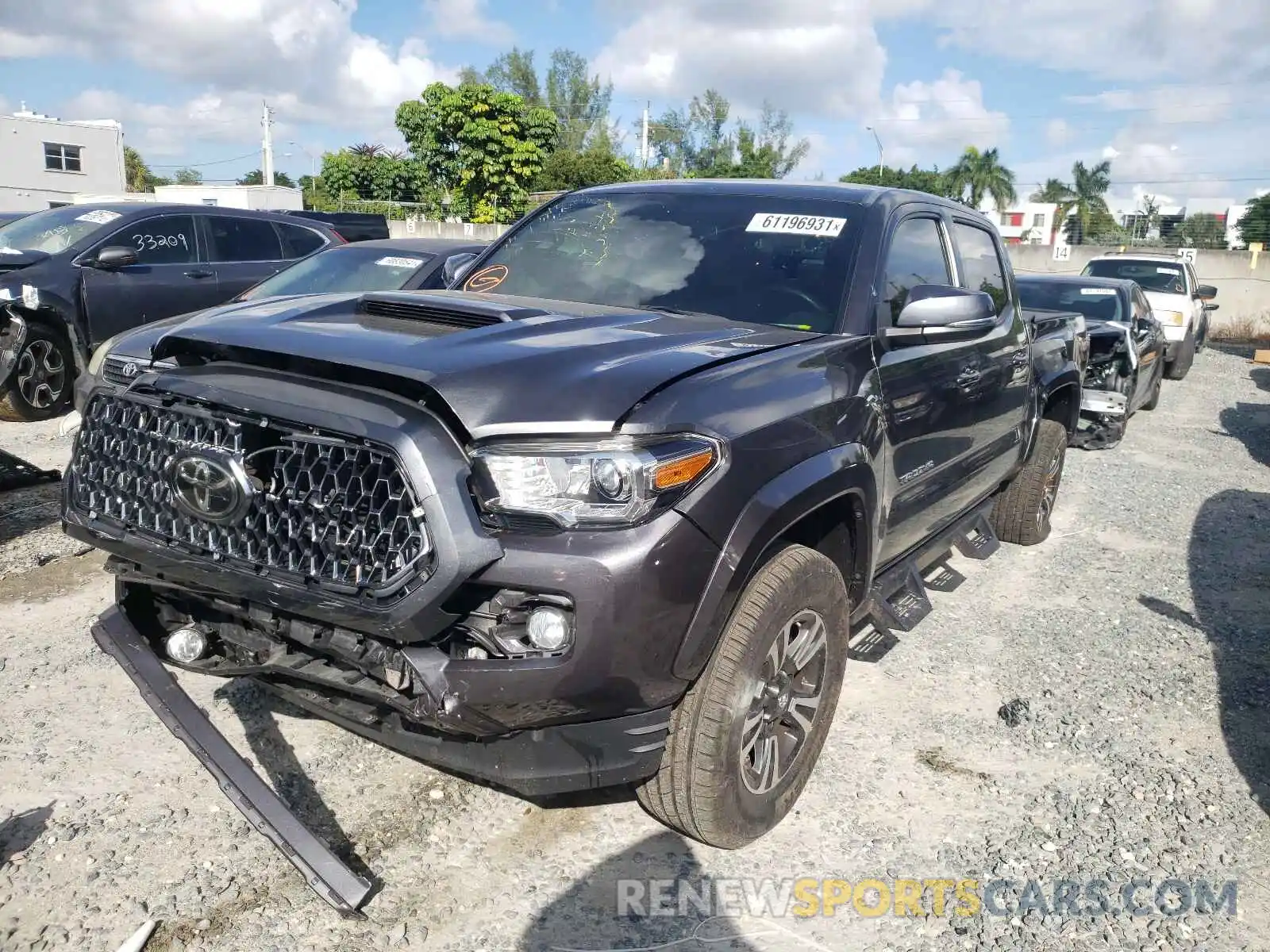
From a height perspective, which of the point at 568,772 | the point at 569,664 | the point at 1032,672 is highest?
the point at 569,664

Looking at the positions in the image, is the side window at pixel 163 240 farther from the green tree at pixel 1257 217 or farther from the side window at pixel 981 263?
the green tree at pixel 1257 217

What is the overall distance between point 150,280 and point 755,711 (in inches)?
300

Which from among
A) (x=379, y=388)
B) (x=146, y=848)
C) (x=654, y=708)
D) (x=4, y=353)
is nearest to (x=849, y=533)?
(x=654, y=708)

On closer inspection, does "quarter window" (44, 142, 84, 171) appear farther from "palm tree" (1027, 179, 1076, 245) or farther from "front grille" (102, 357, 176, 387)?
"palm tree" (1027, 179, 1076, 245)

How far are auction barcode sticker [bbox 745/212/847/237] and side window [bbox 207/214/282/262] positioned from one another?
6.95 meters

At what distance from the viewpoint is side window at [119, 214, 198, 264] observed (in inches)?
342

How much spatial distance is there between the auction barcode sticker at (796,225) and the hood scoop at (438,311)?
101 centimetres

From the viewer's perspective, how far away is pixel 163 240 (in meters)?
8.91

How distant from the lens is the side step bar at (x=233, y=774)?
252 centimetres

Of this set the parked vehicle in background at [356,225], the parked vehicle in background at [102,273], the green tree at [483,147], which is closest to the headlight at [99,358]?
the parked vehicle in background at [102,273]

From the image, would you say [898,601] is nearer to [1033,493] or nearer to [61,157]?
[1033,493]

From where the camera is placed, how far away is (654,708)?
2486mm

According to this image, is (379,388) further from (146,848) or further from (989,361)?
(989,361)

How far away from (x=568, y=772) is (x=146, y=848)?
133 centimetres
